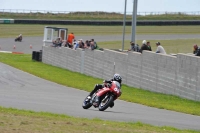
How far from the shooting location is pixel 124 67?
32188 mm

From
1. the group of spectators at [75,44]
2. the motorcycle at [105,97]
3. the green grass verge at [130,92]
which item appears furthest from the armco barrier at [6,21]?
the motorcycle at [105,97]

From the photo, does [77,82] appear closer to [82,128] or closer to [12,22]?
[82,128]

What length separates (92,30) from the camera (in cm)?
7575

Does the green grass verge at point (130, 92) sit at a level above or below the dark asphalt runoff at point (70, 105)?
below

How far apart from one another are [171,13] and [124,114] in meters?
78.9

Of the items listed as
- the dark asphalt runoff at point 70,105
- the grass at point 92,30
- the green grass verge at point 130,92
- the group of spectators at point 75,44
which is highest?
the grass at point 92,30

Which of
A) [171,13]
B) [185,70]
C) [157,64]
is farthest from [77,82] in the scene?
[171,13]

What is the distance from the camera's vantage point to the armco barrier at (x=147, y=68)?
84.5ft

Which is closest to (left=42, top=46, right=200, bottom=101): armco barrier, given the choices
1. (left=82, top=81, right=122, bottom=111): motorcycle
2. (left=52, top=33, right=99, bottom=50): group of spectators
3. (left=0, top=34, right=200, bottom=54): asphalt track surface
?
(left=52, top=33, right=99, bottom=50): group of spectators

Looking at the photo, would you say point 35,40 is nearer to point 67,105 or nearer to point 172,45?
point 172,45

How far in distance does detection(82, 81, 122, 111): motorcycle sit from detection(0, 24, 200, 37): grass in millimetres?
48222

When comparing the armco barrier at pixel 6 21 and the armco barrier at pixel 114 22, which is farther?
the armco barrier at pixel 6 21

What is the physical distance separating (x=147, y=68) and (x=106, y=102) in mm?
10601

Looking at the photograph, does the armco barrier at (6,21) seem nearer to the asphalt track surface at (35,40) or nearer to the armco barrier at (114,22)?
the armco barrier at (114,22)
